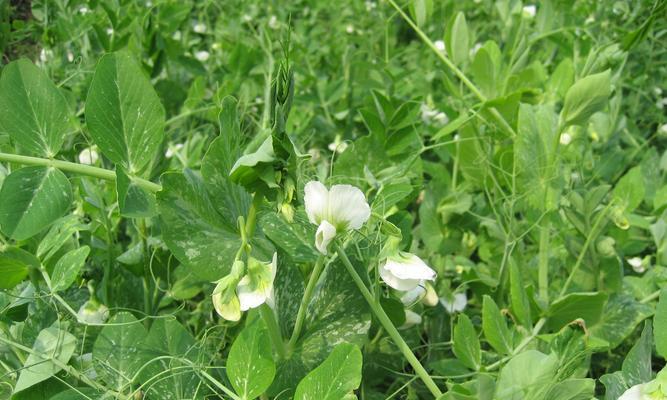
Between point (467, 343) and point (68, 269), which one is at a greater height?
point (68, 269)

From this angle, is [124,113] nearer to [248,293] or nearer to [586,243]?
[248,293]

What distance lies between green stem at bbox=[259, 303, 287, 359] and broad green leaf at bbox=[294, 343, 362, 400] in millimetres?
78

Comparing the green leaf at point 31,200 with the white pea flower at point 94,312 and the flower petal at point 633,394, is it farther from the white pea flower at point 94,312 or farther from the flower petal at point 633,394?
the flower petal at point 633,394

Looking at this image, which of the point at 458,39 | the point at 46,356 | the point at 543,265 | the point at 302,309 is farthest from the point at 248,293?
the point at 458,39

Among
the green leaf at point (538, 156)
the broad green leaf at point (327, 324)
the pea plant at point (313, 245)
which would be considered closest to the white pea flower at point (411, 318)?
the pea plant at point (313, 245)

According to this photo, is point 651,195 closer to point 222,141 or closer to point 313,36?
point 222,141

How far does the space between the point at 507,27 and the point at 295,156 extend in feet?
3.17

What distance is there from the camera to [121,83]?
2.01 ft

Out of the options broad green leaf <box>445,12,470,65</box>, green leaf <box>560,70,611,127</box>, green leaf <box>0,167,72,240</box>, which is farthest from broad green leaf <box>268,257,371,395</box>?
broad green leaf <box>445,12,470,65</box>

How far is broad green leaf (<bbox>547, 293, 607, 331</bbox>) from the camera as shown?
73 cm

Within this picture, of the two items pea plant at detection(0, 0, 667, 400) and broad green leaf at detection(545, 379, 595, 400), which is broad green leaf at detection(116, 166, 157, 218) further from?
broad green leaf at detection(545, 379, 595, 400)

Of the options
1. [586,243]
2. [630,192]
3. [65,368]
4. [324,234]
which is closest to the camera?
[324,234]

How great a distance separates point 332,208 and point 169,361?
9.0 inches

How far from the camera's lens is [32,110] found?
642 millimetres
